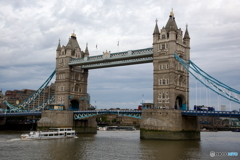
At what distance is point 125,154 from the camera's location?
42.0 metres

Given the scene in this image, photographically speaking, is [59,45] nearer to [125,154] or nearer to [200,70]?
[200,70]

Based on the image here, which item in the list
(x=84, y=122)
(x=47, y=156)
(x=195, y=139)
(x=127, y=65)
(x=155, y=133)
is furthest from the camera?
(x=84, y=122)

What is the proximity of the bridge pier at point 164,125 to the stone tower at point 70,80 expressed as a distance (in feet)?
102

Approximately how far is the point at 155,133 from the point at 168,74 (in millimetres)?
14420

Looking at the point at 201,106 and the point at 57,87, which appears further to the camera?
the point at 57,87

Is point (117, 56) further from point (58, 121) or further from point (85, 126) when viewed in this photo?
point (85, 126)

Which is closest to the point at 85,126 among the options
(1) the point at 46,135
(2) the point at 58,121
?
(2) the point at 58,121

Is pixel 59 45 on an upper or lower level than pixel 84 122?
upper

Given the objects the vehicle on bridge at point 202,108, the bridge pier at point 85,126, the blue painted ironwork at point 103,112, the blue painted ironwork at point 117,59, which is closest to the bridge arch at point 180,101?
the vehicle on bridge at point 202,108

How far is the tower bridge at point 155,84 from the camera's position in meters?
60.5

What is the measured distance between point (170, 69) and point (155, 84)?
507cm

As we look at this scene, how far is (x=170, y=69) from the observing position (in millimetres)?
66062

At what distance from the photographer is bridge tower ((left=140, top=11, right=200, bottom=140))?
6012 cm

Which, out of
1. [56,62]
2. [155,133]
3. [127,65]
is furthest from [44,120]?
[155,133]
